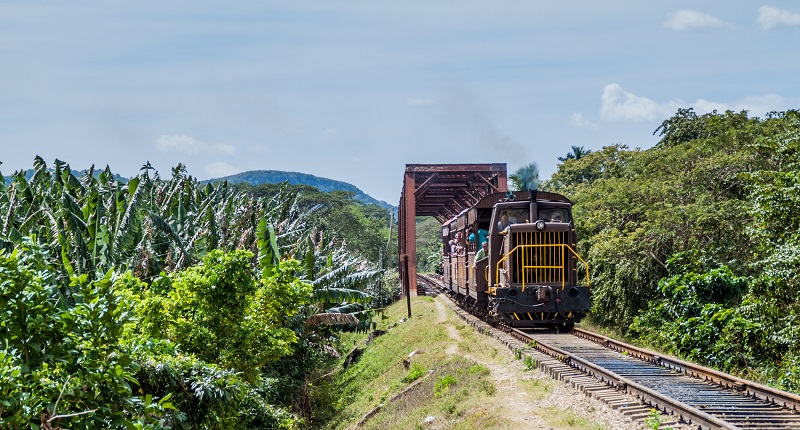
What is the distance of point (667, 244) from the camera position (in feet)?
72.6

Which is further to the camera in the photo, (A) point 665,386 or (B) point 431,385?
(B) point 431,385

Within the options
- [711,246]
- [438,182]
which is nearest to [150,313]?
[711,246]

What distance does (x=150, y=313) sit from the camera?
11766 mm

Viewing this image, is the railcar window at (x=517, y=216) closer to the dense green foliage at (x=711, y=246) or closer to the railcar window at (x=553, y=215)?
the railcar window at (x=553, y=215)

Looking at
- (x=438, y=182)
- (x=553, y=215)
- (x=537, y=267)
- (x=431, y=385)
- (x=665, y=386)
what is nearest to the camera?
(x=665, y=386)

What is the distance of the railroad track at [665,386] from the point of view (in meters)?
8.64

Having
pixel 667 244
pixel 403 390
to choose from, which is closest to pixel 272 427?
pixel 403 390

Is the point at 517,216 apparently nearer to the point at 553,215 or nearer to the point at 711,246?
the point at 553,215

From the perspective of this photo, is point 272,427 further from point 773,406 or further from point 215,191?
point 215,191

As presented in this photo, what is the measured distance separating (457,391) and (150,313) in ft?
18.2

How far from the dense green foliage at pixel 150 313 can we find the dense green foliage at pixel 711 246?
865cm

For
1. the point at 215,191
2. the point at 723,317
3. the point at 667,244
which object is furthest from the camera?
the point at 215,191

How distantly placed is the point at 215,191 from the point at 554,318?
13321mm

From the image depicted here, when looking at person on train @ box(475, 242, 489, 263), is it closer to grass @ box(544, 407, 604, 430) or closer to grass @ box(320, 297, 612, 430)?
grass @ box(320, 297, 612, 430)
